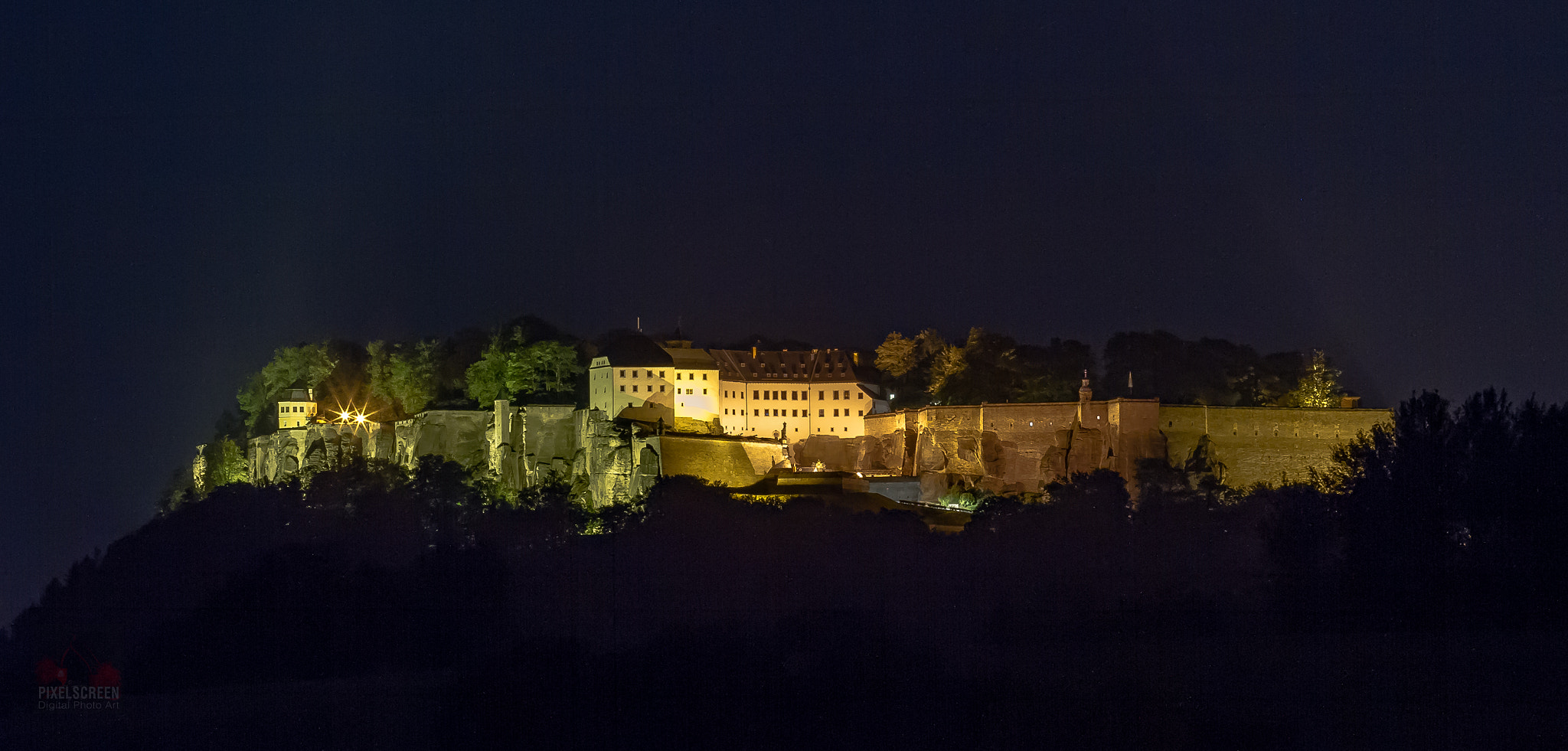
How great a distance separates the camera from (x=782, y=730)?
104 ft

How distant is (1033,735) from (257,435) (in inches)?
1562

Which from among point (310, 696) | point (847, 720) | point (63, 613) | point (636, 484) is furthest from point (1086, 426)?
point (63, 613)

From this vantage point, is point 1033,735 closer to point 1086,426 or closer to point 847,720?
point 847,720

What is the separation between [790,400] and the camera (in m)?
58.8

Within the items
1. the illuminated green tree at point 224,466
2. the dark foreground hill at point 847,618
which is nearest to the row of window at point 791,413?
the dark foreground hill at point 847,618

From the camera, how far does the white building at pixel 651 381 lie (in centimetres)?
5422

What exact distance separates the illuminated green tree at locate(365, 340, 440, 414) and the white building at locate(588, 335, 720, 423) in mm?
6640

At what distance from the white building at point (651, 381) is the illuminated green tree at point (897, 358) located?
344 inches

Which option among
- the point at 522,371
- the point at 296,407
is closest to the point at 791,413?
the point at 522,371

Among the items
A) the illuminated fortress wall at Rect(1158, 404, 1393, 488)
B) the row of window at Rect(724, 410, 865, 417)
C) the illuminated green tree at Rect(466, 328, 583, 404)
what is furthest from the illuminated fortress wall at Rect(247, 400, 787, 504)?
the illuminated fortress wall at Rect(1158, 404, 1393, 488)

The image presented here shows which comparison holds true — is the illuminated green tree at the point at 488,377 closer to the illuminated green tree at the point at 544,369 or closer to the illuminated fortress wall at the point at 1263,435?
the illuminated green tree at the point at 544,369
